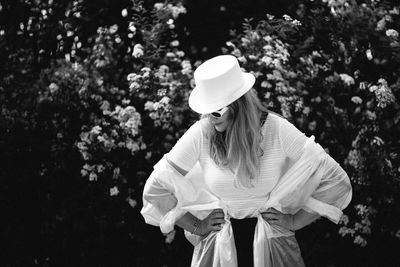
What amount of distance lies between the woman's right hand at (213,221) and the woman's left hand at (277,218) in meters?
0.19

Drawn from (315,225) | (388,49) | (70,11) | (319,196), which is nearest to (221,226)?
(319,196)

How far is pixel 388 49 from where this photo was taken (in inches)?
208

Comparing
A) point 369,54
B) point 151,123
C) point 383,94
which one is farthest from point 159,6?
point 383,94

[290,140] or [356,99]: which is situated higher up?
[290,140]

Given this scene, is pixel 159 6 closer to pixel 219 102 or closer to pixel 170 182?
pixel 170 182

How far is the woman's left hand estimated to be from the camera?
3.49 meters

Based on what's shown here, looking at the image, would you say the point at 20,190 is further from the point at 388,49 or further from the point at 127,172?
the point at 388,49

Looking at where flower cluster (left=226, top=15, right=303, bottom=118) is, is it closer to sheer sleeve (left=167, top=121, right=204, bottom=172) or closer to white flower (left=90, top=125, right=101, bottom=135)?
white flower (left=90, top=125, right=101, bottom=135)

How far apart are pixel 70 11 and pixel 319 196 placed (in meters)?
3.19

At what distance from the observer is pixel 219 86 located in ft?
11.1

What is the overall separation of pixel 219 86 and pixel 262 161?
365 mm

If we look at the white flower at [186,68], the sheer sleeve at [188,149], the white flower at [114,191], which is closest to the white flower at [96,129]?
the white flower at [114,191]

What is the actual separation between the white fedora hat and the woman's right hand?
0.47 metres

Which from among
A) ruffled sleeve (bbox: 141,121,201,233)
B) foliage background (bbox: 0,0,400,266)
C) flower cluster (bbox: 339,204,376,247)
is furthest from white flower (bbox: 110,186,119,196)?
ruffled sleeve (bbox: 141,121,201,233)
